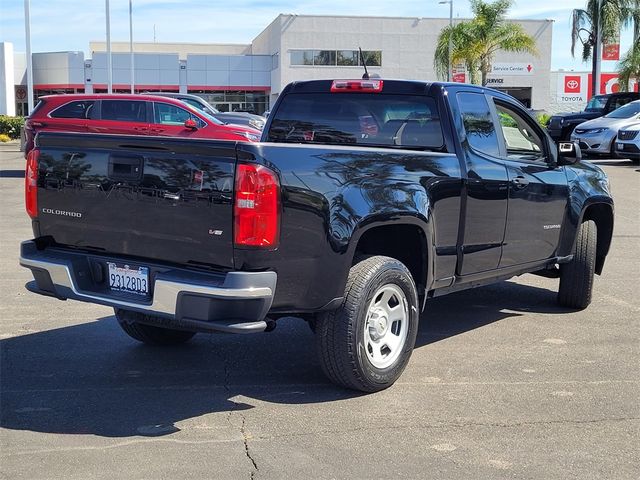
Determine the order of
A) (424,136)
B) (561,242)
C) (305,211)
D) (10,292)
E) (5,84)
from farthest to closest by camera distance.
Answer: (5,84), (10,292), (561,242), (424,136), (305,211)

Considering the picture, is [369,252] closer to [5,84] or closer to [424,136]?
[424,136]

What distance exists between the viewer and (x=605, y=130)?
24.1 m

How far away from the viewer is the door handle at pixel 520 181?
652cm

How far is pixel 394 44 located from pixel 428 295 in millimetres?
62503

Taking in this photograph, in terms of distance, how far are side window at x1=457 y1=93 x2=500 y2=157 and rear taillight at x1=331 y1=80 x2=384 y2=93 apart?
0.61 m

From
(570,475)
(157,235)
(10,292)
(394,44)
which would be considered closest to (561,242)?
(570,475)

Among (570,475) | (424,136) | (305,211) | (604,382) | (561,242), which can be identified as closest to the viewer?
(570,475)

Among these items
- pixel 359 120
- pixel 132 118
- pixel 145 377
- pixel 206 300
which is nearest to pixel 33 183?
pixel 145 377

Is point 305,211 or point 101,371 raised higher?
point 305,211

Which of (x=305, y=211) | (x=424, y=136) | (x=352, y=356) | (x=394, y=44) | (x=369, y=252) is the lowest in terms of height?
(x=352, y=356)

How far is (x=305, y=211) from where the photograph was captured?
475 centimetres

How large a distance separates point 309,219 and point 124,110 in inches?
536

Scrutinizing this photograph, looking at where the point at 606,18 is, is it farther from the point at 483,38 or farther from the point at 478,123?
the point at 478,123

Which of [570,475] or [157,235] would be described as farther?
[157,235]
